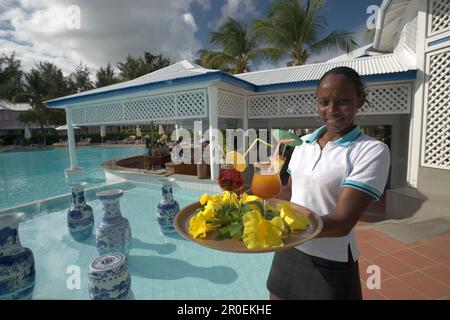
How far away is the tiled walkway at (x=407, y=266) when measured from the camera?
2.20 metres

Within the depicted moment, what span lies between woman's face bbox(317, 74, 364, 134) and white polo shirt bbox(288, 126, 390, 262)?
77 mm

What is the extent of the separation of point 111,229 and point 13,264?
3.23 feet

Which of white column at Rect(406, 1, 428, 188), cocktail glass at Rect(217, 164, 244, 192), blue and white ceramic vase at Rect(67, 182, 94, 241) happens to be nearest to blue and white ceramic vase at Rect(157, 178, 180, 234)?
blue and white ceramic vase at Rect(67, 182, 94, 241)

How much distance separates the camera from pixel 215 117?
20.0 feet

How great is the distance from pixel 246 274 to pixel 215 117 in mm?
4104

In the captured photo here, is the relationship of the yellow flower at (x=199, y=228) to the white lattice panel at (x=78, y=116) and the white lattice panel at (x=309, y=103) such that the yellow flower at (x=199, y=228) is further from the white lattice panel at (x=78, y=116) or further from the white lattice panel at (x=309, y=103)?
the white lattice panel at (x=78, y=116)

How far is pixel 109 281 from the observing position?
174 cm

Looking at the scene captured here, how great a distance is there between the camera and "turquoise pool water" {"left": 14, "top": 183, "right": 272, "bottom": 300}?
2.57 metres

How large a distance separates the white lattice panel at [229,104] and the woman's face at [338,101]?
531cm

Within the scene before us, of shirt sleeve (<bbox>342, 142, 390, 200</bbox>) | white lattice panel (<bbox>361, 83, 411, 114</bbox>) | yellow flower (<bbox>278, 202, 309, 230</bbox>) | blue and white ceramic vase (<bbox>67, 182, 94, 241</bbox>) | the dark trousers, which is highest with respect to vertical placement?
white lattice panel (<bbox>361, 83, 411, 114</bbox>)

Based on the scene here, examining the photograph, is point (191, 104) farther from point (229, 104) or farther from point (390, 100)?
point (390, 100)

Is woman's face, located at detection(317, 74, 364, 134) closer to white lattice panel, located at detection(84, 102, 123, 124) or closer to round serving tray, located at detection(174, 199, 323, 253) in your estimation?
round serving tray, located at detection(174, 199, 323, 253)

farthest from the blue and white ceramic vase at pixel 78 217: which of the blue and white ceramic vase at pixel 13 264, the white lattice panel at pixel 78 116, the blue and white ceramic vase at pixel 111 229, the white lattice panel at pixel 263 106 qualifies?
the white lattice panel at pixel 78 116
